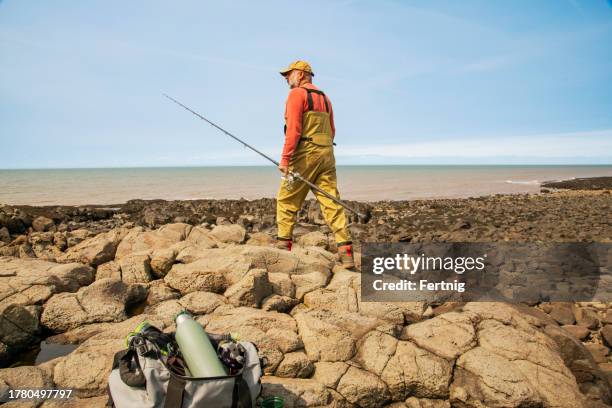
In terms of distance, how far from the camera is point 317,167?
21.6 ft

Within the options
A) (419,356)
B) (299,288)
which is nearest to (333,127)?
(299,288)

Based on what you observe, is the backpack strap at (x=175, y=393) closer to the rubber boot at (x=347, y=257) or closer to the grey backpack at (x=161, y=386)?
the grey backpack at (x=161, y=386)

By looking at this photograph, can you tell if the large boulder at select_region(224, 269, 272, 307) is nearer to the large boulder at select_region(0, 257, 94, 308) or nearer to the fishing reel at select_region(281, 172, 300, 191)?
the fishing reel at select_region(281, 172, 300, 191)

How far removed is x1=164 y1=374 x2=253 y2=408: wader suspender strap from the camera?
107 inches

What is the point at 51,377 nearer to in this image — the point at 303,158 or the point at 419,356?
the point at 419,356

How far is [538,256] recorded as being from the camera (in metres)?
8.93

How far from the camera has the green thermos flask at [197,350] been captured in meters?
3.01

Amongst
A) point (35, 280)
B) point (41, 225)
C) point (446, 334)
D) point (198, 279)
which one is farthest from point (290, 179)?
point (41, 225)

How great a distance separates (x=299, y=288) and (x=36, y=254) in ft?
20.4

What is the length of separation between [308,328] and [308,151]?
2.99 meters

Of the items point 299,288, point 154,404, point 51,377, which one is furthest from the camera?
point 299,288

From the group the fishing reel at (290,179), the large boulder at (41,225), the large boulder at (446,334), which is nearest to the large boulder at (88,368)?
the large boulder at (446,334)

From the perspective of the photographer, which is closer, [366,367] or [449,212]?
[366,367]

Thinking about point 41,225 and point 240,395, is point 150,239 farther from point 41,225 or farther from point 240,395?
point 41,225
